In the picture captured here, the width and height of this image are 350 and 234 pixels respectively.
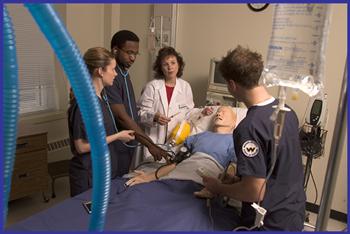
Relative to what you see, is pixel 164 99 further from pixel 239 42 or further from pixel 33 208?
pixel 33 208

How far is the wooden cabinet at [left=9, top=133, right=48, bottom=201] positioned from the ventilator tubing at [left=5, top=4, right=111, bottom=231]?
2239mm

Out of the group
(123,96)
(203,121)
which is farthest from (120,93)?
(203,121)

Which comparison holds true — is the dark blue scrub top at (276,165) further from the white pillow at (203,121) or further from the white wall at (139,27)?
the white wall at (139,27)

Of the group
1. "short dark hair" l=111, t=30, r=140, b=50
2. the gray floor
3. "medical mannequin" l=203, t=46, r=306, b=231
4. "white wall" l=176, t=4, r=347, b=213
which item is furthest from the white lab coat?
"medical mannequin" l=203, t=46, r=306, b=231

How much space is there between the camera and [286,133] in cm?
128

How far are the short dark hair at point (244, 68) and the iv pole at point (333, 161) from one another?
0.65m

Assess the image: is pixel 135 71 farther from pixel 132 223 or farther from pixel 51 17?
pixel 51 17

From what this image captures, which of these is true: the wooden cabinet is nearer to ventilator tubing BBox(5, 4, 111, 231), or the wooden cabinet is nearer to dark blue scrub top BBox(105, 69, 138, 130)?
dark blue scrub top BBox(105, 69, 138, 130)

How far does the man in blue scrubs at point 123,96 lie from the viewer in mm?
2271

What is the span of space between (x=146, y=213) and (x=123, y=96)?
0.98m

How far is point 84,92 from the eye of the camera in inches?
24.2

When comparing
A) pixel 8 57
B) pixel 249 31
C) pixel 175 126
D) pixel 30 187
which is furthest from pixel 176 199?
pixel 249 31

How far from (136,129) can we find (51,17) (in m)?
1.79

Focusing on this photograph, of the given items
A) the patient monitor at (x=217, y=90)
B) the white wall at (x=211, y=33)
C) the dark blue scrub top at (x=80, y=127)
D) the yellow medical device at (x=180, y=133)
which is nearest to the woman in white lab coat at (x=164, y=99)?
the yellow medical device at (x=180, y=133)
